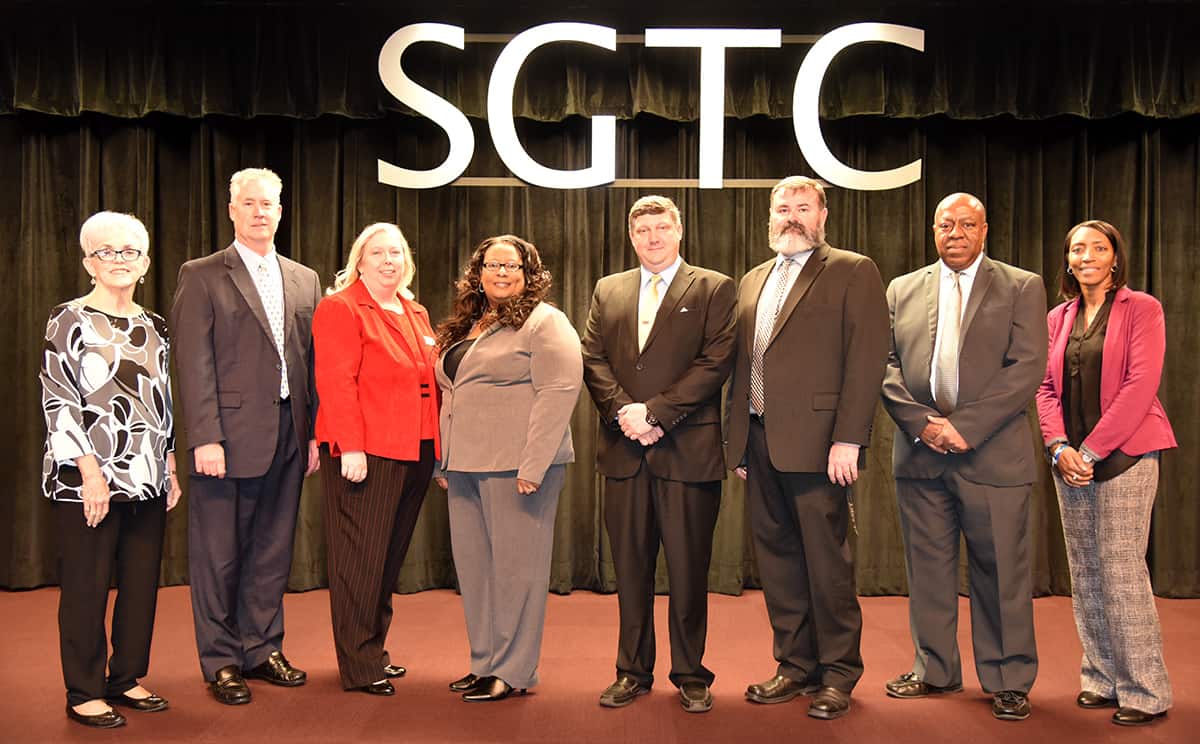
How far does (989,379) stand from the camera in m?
3.40

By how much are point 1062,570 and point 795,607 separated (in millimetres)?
2863

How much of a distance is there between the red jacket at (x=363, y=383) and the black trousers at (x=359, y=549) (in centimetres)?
9

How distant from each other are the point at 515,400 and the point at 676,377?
56 cm

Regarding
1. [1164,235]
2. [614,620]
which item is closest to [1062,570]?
[1164,235]

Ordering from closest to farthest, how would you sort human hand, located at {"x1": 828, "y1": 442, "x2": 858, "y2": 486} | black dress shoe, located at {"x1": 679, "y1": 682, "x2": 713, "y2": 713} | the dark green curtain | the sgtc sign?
1. human hand, located at {"x1": 828, "y1": 442, "x2": 858, "y2": 486}
2. black dress shoe, located at {"x1": 679, "y1": 682, "x2": 713, "y2": 713}
3. the sgtc sign
4. the dark green curtain

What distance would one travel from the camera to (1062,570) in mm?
5594

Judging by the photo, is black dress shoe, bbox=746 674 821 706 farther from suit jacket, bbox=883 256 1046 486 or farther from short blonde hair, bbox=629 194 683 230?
short blonde hair, bbox=629 194 683 230

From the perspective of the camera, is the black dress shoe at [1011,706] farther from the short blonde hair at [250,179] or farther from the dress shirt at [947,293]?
the short blonde hair at [250,179]

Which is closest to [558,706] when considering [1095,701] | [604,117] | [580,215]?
[1095,701]

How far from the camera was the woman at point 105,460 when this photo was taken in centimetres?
314

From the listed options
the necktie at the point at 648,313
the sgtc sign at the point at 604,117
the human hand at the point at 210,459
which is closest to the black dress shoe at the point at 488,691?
the human hand at the point at 210,459

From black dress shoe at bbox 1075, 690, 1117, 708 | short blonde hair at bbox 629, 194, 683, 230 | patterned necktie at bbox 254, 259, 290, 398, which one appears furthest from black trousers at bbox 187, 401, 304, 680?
black dress shoe at bbox 1075, 690, 1117, 708

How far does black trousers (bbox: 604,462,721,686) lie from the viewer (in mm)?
3428

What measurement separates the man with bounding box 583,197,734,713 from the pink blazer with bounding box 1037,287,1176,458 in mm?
1170
